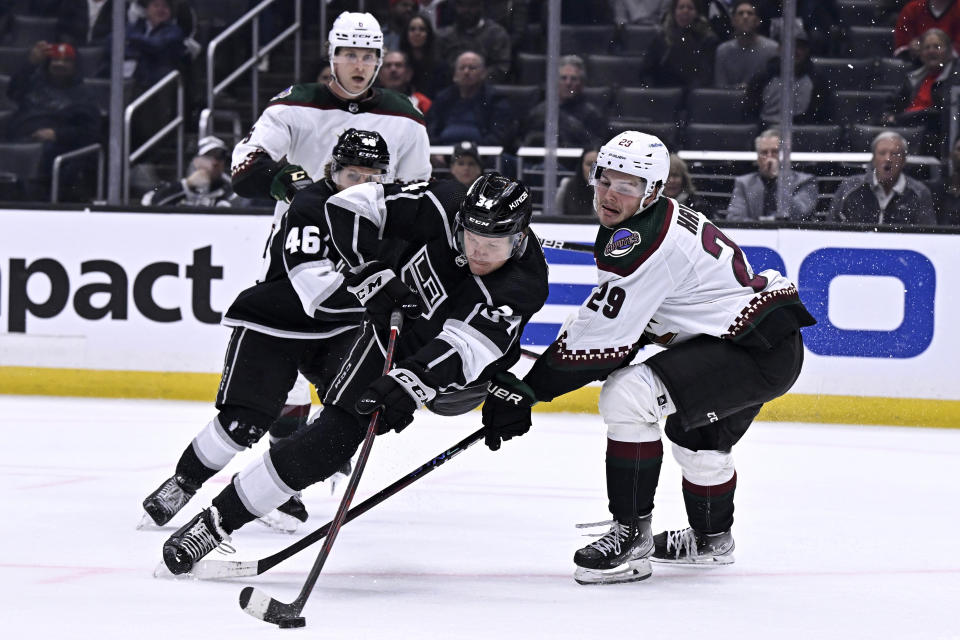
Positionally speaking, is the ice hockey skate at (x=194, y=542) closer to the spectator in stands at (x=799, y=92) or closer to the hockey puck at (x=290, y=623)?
the hockey puck at (x=290, y=623)

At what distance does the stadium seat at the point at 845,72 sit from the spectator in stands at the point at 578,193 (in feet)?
3.33

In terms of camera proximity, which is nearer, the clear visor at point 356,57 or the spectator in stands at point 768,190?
the clear visor at point 356,57

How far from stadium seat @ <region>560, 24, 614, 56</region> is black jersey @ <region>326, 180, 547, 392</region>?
127 inches

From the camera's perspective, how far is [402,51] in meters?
6.76

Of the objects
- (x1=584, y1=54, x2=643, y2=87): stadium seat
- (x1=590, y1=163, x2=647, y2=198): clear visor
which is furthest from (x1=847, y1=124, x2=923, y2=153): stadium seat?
(x1=590, y1=163, x2=647, y2=198): clear visor

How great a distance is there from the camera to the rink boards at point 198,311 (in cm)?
605

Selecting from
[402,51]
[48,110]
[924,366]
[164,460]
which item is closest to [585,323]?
[164,460]

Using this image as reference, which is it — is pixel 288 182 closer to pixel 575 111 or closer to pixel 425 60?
pixel 575 111

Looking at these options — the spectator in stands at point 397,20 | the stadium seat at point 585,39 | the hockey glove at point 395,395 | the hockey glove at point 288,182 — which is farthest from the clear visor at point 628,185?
the spectator in stands at point 397,20

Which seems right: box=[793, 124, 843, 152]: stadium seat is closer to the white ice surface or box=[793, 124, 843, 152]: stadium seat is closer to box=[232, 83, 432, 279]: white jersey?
the white ice surface

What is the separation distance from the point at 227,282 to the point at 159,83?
1244 millimetres

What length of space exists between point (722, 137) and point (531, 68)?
90cm

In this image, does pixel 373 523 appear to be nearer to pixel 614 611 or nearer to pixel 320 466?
pixel 320 466

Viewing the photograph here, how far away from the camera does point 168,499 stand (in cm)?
362
